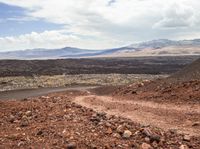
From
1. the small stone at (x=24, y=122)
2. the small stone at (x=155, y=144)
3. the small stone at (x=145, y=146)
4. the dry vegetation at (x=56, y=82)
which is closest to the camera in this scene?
the small stone at (x=145, y=146)

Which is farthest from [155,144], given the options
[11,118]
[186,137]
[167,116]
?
[11,118]

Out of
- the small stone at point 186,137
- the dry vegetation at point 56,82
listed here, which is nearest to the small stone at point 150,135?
the small stone at point 186,137

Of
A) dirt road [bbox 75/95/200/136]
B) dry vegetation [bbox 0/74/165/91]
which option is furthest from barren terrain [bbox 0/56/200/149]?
dry vegetation [bbox 0/74/165/91]

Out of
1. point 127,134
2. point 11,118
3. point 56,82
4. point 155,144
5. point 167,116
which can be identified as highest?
point 127,134

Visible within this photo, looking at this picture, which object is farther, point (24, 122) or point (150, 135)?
point (24, 122)

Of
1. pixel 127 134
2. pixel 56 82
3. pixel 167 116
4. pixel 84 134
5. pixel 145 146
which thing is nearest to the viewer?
pixel 145 146

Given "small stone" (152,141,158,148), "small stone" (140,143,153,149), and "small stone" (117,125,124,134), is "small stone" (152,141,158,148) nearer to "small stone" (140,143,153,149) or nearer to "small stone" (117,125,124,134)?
"small stone" (140,143,153,149)

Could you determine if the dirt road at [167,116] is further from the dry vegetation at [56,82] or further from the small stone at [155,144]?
the dry vegetation at [56,82]

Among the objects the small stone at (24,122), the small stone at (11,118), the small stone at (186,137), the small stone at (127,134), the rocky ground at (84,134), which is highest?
the small stone at (127,134)

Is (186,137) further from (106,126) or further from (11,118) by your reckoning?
(11,118)

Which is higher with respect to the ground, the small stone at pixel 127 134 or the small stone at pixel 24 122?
the small stone at pixel 127 134

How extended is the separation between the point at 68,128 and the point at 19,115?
618 centimetres

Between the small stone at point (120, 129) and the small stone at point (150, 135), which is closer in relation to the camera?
the small stone at point (150, 135)

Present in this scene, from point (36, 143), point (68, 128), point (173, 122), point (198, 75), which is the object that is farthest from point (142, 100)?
point (36, 143)
